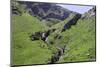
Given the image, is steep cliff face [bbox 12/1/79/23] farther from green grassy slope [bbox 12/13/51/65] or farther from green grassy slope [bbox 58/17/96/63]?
green grassy slope [bbox 58/17/96/63]

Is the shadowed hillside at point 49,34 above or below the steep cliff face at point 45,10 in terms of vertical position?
below

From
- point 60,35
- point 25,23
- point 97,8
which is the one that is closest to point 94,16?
point 97,8

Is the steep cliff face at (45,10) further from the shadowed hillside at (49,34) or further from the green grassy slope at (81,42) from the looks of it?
the green grassy slope at (81,42)

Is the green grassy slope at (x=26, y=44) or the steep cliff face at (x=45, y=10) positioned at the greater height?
the steep cliff face at (x=45, y=10)

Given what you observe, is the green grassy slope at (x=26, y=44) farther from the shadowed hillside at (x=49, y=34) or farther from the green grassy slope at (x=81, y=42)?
the green grassy slope at (x=81, y=42)

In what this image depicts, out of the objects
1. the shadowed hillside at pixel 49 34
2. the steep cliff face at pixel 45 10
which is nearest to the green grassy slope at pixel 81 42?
the shadowed hillside at pixel 49 34

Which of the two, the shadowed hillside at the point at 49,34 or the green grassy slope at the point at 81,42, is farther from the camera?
the green grassy slope at the point at 81,42

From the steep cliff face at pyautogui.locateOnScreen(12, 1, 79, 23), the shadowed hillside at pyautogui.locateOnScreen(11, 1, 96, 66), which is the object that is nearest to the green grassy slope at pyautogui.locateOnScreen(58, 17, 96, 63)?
the shadowed hillside at pyautogui.locateOnScreen(11, 1, 96, 66)

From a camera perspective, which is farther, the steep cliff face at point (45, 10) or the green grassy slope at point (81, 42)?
the green grassy slope at point (81, 42)
